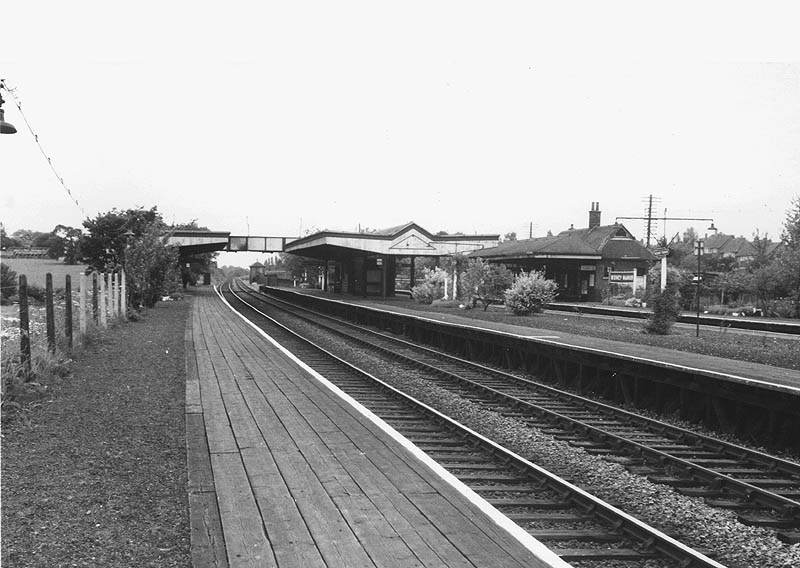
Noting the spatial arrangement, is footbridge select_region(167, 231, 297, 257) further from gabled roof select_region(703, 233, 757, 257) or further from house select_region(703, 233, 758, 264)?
gabled roof select_region(703, 233, 757, 257)

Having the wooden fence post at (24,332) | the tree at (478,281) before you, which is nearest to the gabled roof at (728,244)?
the tree at (478,281)

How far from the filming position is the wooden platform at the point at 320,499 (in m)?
4.11

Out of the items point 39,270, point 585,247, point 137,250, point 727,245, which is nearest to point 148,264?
point 137,250

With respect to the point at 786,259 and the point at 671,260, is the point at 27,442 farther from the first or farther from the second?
the point at 671,260

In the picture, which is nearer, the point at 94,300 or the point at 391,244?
the point at 94,300

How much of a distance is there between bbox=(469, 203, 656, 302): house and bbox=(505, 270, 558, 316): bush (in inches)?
550

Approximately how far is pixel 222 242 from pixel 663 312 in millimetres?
40582

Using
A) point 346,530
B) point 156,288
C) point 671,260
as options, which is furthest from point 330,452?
point 671,260

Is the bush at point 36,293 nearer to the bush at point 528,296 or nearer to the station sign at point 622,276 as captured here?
the bush at point 528,296

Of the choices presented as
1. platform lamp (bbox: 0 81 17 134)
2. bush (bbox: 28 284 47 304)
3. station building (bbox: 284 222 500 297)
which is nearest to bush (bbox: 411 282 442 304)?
station building (bbox: 284 222 500 297)

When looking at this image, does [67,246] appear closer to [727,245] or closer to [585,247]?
[585,247]

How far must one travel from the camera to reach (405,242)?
42125 mm

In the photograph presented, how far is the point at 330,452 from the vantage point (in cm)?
657

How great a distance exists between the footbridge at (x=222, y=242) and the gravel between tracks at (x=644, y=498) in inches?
1603
